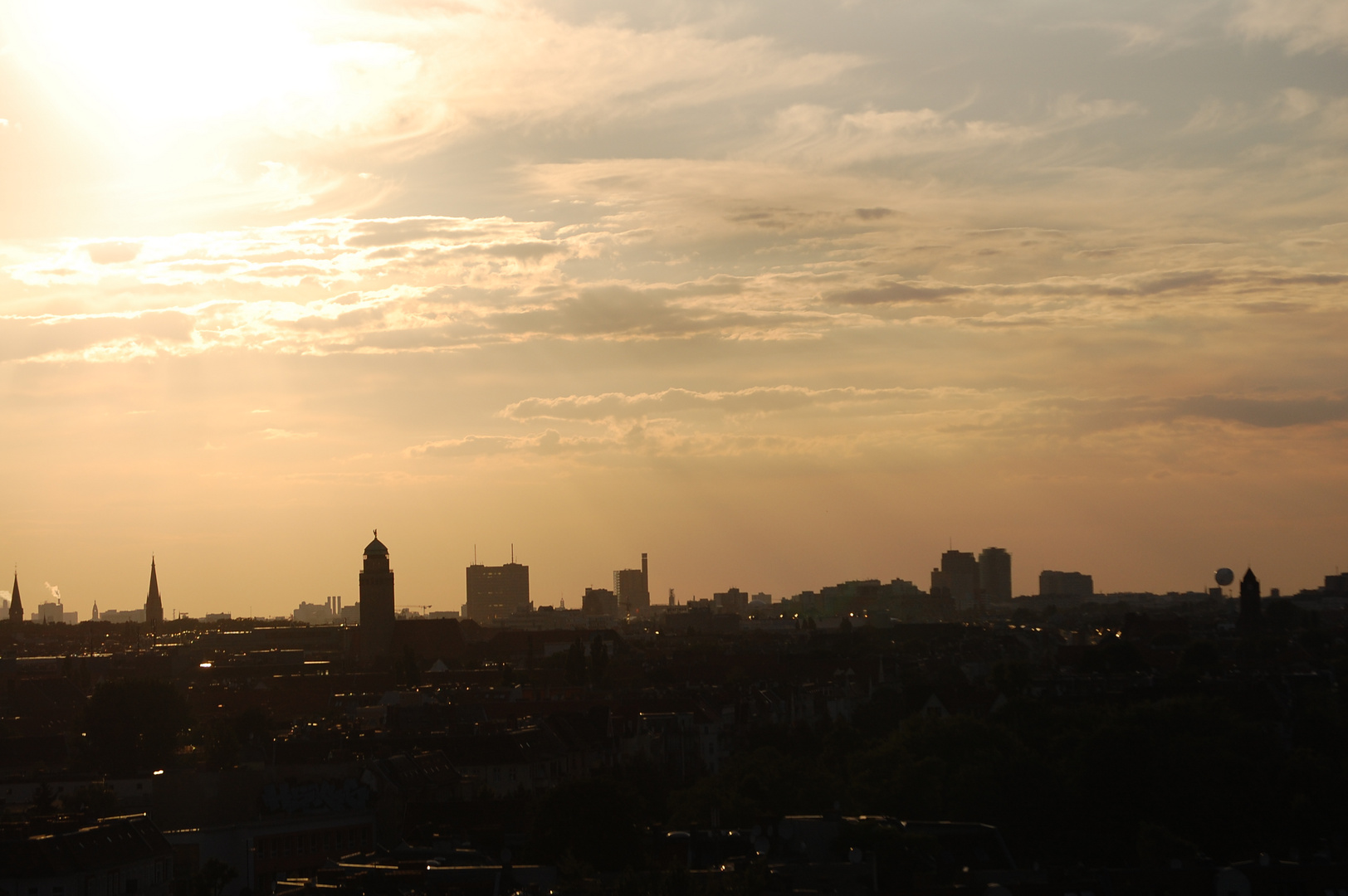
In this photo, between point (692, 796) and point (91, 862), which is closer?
point (91, 862)

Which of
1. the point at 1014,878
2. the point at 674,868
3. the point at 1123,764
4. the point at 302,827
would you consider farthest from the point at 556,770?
the point at 674,868

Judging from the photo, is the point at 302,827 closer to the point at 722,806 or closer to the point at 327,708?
the point at 722,806

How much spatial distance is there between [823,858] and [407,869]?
14.9 meters

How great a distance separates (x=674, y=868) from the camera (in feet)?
141

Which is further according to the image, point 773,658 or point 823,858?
point 773,658

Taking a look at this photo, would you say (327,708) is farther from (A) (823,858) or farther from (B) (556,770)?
(A) (823,858)

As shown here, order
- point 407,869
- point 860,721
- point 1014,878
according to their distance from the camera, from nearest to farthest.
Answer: point 407,869 → point 1014,878 → point 860,721

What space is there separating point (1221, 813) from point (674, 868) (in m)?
33.9

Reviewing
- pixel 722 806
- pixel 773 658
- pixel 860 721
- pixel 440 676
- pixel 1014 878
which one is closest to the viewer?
pixel 1014 878

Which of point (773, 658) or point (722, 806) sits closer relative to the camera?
point (722, 806)

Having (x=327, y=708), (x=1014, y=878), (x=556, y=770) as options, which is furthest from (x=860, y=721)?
(x=1014, y=878)

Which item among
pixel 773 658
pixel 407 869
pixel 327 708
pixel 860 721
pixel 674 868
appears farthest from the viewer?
pixel 773 658

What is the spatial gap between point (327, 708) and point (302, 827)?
74.3 metres

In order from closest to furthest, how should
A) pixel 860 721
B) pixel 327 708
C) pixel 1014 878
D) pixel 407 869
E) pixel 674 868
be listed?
1. pixel 674 868
2. pixel 407 869
3. pixel 1014 878
4. pixel 860 721
5. pixel 327 708
